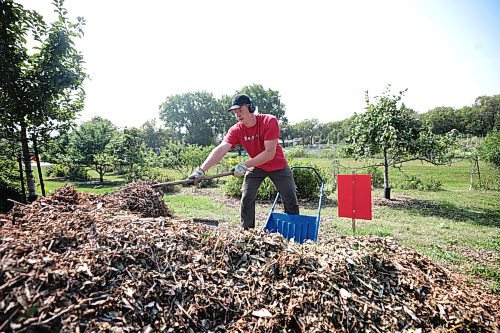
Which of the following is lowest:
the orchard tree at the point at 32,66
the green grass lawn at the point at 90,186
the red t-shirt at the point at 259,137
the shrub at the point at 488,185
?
the shrub at the point at 488,185

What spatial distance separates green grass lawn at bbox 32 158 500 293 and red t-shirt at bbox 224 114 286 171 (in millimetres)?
2024

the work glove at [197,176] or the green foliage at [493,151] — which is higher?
the work glove at [197,176]

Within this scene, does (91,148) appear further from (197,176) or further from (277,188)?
(277,188)

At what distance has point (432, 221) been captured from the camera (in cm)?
629

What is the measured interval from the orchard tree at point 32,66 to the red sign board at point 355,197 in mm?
4477

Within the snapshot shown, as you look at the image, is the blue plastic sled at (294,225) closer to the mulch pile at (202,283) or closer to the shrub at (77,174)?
the mulch pile at (202,283)

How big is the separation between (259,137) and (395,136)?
17.3 ft

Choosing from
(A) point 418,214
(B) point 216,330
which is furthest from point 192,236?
(A) point 418,214

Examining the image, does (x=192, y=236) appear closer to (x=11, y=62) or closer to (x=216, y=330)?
(x=216, y=330)

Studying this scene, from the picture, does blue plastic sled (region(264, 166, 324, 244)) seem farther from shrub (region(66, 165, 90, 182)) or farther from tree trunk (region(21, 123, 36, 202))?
shrub (region(66, 165, 90, 182))

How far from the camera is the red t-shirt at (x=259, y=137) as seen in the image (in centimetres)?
369

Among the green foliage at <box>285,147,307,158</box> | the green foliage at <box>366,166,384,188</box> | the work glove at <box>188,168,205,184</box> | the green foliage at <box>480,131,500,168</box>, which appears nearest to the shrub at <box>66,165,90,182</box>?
the green foliage at <box>285,147,307,158</box>

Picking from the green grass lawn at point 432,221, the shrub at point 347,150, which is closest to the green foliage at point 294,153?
the shrub at point 347,150

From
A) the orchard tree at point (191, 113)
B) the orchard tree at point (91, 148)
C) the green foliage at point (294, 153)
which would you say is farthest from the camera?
the orchard tree at point (191, 113)
